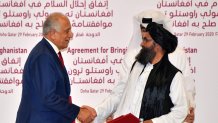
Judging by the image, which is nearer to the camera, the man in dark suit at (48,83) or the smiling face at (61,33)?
the man in dark suit at (48,83)

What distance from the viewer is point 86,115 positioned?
13.1 ft

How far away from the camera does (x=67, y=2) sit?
5332mm

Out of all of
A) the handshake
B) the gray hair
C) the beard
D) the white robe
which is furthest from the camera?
the handshake

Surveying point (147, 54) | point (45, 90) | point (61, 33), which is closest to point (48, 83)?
point (45, 90)

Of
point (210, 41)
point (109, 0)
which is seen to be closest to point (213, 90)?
point (210, 41)

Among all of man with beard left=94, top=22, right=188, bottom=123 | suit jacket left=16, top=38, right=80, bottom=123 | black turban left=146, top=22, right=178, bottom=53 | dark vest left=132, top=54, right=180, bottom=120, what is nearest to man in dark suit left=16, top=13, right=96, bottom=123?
suit jacket left=16, top=38, right=80, bottom=123

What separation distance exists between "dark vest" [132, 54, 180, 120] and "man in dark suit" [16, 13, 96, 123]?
65cm

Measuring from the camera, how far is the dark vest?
3.50 m

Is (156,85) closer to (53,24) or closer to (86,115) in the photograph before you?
(86,115)

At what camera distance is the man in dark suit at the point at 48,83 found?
3.63m

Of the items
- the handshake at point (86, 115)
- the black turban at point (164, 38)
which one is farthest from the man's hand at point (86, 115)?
the black turban at point (164, 38)

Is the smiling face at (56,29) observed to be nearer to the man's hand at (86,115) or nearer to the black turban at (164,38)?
the man's hand at (86,115)

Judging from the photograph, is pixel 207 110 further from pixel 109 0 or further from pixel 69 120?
pixel 69 120

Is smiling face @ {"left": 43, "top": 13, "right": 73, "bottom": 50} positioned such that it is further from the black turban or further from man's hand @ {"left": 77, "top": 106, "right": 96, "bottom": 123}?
the black turban
